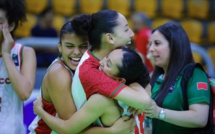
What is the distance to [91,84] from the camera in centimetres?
239

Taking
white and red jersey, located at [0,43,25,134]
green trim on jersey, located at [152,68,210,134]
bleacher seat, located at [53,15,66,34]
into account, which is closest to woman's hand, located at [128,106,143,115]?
green trim on jersey, located at [152,68,210,134]

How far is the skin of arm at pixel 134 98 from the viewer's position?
7.64 ft

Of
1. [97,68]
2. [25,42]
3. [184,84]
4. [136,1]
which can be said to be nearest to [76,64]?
[97,68]

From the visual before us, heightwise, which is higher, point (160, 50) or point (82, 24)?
point (82, 24)

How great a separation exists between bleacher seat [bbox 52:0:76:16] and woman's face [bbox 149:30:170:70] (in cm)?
599

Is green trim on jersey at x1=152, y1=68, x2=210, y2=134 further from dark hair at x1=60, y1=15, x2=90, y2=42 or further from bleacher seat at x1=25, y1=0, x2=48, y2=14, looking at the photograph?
bleacher seat at x1=25, y1=0, x2=48, y2=14

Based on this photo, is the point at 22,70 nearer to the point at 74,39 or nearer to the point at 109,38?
the point at 74,39

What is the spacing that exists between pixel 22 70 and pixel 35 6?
6.08 m

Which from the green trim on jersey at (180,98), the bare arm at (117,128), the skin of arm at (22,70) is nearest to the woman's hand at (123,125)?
the bare arm at (117,128)

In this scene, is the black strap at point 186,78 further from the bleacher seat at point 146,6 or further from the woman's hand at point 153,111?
the bleacher seat at point 146,6

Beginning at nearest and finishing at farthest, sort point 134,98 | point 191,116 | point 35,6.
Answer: point 134,98 < point 191,116 < point 35,6

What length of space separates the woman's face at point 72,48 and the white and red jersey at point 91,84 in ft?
0.50

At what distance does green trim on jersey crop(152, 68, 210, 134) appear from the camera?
9.95 ft

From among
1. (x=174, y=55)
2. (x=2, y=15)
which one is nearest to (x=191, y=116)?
(x=174, y=55)
